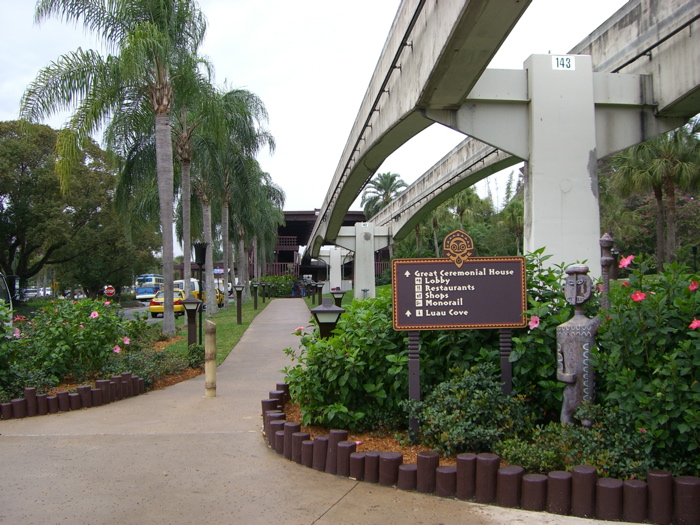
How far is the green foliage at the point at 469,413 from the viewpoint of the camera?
5164mm

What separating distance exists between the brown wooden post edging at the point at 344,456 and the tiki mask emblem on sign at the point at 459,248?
1.93m

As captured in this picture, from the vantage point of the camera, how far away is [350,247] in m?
38.4

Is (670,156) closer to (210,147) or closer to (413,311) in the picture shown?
(210,147)

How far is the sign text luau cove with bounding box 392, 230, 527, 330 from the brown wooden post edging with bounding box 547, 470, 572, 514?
161 centimetres

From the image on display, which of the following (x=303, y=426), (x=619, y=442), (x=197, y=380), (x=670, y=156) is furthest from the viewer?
(x=670, y=156)

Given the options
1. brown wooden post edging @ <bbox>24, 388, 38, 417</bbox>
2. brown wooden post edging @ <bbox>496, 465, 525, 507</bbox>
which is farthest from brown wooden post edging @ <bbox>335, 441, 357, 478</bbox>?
brown wooden post edging @ <bbox>24, 388, 38, 417</bbox>

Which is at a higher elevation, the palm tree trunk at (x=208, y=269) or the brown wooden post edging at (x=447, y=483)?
the palm tree trunk at (x=208, y=269)

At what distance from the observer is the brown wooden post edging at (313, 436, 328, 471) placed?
17.8 feet

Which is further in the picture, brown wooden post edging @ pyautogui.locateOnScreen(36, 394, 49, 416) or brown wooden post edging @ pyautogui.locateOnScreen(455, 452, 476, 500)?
brown wooden post edging @ pyautogui.locateOnScreen(36, 394, 49, 416)

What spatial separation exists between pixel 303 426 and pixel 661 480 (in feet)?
11.3

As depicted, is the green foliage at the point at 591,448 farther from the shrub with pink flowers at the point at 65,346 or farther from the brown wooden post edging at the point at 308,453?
the shrub with pink flowers at the point at 65,346

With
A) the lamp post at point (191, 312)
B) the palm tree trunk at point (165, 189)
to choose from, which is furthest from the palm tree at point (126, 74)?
the lamp post at point (191, 312)

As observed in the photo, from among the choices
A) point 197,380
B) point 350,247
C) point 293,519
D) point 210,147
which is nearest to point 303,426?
point 293,519

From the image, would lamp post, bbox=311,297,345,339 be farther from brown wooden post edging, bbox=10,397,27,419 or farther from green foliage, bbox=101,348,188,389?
brown wooden post edging, bbox=10,397,27,419
